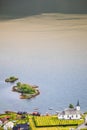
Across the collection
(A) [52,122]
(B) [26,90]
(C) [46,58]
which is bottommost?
(A) [52,122]

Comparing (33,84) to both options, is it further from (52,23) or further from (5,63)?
(52,23)

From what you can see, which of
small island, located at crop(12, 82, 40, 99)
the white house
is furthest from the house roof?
small island, located at crop(12, 82, 40, 99)

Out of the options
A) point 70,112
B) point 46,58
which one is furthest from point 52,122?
point 46,58

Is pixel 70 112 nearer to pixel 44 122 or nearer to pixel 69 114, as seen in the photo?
pixel 69 114

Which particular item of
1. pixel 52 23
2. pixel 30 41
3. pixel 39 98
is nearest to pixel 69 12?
pixel 52 23

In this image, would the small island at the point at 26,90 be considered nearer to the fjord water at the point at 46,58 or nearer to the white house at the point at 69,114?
the fjord water at the point at 46,58
